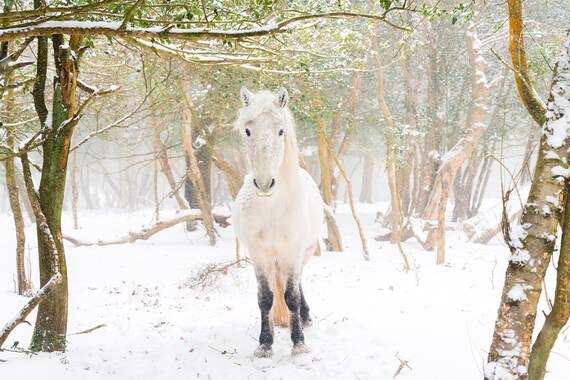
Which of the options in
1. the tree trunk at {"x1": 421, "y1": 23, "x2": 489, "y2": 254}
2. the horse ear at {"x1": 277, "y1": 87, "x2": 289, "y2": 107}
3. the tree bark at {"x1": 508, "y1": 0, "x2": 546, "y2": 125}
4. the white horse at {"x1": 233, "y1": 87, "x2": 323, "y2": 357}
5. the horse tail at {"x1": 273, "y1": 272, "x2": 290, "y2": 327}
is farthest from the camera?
the tree trunk at {"x1": 421, "y1": 23, "x2": 489, "y2": 254}

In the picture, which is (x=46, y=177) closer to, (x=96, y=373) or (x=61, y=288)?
(x=61, y=288)

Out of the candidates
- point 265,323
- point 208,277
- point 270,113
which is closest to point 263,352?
point 265,323

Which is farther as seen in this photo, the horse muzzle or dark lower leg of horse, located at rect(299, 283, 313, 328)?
dark lower leg of horse, located at rect(299, 283, 313, 328)

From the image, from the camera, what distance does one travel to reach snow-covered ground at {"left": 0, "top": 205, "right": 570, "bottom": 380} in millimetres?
3852

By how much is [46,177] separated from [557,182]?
405cm

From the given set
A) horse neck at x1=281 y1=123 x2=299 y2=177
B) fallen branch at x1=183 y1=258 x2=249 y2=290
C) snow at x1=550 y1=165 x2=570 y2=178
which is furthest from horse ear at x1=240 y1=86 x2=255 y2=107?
fallen branch at x1=183 y1=258 x2=249 y2=290

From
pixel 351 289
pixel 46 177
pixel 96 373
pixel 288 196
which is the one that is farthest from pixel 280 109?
pixel 351 289

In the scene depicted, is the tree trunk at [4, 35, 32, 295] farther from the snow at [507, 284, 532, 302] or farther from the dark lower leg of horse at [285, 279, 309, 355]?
the snow at [507, 284, 532, 302]

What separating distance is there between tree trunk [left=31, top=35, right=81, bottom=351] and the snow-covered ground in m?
0.24

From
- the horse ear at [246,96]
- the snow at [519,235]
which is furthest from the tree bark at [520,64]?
the horse ear at [246,96]

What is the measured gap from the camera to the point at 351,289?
692cm

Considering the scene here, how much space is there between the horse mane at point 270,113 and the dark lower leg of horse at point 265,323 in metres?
1.39

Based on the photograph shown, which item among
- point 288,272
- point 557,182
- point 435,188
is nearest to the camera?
point 557,182

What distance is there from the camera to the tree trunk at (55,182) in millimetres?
3822
